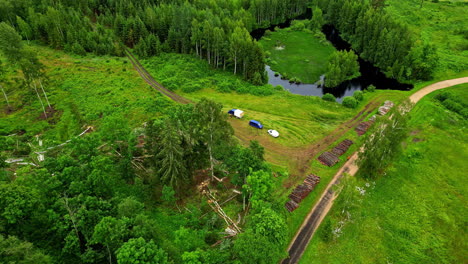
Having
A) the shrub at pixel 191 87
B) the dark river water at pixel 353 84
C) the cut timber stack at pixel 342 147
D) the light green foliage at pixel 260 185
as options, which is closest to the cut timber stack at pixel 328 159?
the cut timber stack at pixel 342 147

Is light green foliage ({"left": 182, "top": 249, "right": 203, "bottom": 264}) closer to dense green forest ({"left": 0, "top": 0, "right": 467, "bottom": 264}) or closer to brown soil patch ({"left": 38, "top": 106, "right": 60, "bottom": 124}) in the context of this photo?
dense green forest ({"left": 0, "top": 0, "right": 467, "bottom": 264})

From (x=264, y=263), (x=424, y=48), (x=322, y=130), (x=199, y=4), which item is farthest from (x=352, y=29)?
(x=264, y=263)

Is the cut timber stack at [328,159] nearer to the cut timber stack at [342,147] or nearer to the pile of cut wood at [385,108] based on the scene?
the cut timber stack at [342,147]

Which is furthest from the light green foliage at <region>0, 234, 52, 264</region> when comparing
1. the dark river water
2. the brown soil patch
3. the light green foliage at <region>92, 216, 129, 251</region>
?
the dark river water

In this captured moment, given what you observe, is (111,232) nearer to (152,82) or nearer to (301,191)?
(301,191)

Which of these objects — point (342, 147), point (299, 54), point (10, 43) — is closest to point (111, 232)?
point (342, 147)
